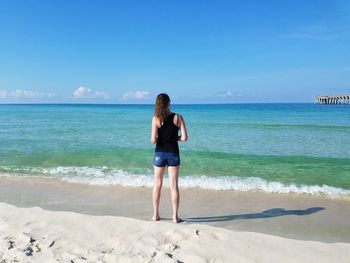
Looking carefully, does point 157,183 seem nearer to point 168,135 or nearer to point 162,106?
point 168,135

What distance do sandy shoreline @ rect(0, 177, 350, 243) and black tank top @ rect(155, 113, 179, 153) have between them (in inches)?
55.6

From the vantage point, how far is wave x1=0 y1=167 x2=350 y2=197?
8195 millimetres

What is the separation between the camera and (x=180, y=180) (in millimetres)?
9133

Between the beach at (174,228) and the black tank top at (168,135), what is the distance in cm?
120

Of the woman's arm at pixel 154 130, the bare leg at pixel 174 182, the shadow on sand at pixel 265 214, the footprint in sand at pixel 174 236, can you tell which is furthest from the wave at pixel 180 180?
the footprint in sand at pixel 174 236

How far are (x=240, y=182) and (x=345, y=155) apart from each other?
6.46 meters

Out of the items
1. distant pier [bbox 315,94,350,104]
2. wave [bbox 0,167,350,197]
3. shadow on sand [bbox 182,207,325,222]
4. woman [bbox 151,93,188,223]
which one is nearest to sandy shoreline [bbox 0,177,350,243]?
shadow on sand [bbox 182,207,325,222]

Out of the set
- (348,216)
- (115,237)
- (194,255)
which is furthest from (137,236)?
(348,216)

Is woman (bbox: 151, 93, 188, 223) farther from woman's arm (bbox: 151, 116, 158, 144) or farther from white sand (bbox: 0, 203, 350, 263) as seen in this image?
white sand (bbox: 0, 203, 350, 263)

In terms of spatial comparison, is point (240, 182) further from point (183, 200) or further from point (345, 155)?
point (345, 155)

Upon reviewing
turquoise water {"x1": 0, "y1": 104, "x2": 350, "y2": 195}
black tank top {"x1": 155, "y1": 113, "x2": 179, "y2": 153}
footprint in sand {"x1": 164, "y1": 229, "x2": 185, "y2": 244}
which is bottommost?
turquoise water {"x1": 0, "y1": 104, "x2": 350, "y2": 195}

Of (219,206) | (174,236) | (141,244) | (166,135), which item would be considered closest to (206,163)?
(219,206)

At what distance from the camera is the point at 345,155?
43.0 ft

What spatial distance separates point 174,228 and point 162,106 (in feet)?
6.09
